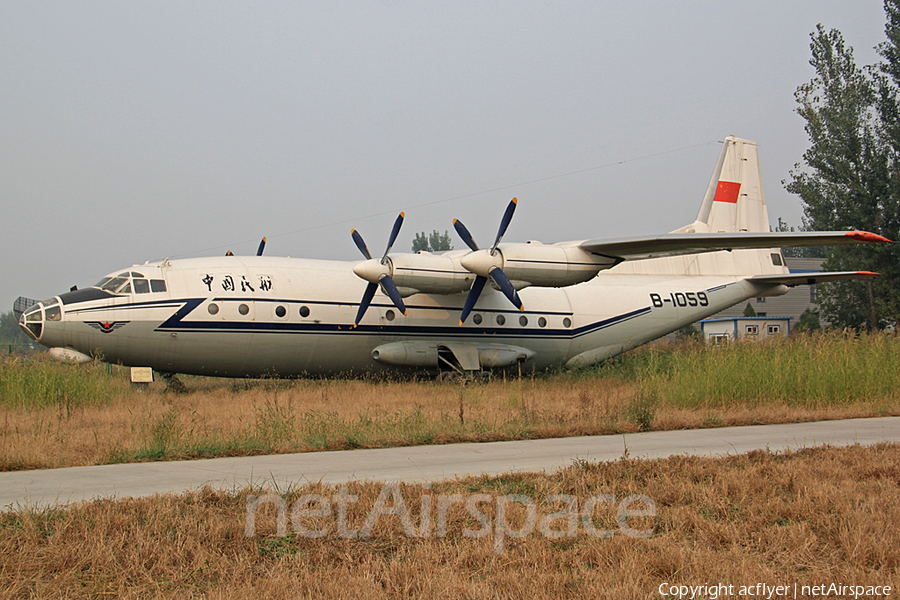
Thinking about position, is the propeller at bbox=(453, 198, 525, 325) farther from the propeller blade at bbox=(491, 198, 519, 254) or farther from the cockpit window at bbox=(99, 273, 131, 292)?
the cockpit window at bbox=(99, 273, 131, 292)

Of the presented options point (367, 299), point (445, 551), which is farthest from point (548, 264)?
point (445, 551)

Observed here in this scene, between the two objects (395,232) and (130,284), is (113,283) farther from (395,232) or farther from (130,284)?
(395,232)

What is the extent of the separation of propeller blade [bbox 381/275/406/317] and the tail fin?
1197 centimetres

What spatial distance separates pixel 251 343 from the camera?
57.9 ft

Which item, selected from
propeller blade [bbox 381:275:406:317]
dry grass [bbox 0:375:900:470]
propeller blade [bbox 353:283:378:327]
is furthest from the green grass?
propeller blade [bbox 381:275:406:317]

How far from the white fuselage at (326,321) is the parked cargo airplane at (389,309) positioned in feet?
0.11

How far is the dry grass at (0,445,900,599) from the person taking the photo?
4297mm

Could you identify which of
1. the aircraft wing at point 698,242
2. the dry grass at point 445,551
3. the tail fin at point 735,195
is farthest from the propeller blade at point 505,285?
the dry grass at point 445,551

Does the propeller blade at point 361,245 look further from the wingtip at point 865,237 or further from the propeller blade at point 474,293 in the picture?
the wingtip at point 865,237

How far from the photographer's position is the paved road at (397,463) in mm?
7016

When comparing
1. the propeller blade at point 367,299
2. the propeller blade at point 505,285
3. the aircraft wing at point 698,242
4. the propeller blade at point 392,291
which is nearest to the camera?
the aircraft wing at point 698,242

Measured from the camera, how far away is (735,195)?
2519cm

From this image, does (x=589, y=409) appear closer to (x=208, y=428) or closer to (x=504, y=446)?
(x=504, y=446)

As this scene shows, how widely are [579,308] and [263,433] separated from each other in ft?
44.3
